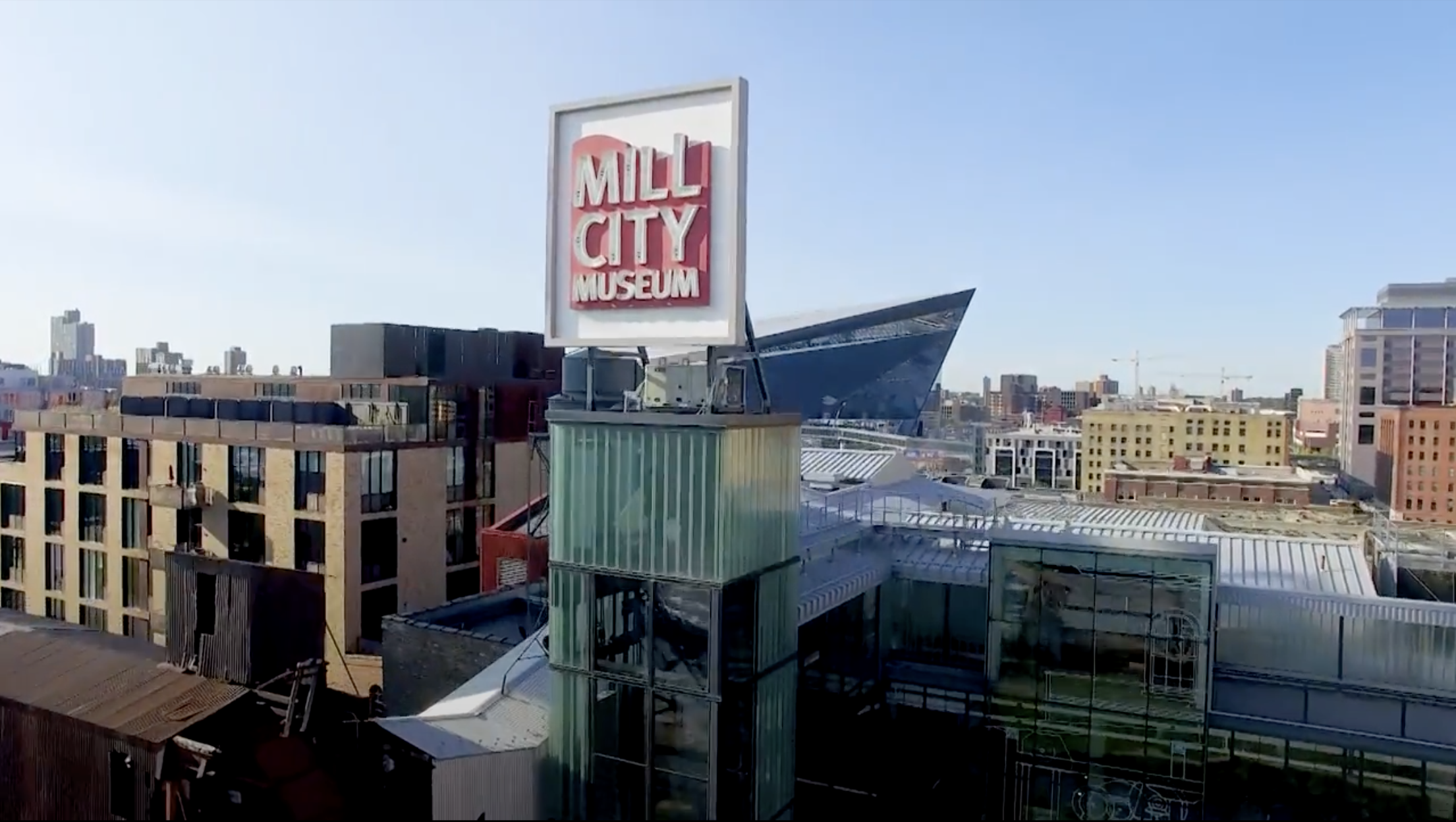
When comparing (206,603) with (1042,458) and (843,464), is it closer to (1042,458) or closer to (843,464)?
(843,464)

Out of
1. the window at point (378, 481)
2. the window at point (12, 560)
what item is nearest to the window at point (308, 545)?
the window at point (378, 481)

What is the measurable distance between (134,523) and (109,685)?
98.1 feet

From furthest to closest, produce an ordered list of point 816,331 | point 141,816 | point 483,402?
point 816,331, point 483,402, point 141,816

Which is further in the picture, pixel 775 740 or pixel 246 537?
pixel 246 537

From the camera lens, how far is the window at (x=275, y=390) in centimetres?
4919

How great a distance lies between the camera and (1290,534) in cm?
2394

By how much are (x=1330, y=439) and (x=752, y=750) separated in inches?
8254

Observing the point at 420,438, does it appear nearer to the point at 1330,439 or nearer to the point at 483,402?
the point at 483,402

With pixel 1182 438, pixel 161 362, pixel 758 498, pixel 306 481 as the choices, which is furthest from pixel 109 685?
pixel 1182 438

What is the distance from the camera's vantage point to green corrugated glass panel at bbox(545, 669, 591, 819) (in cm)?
1209

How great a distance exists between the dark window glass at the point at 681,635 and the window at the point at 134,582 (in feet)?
129

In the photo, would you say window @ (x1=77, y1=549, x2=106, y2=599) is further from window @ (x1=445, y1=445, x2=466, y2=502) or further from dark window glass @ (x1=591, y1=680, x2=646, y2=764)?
dark window glass @ (x1=591, y1=680, x2=646, y2=764)

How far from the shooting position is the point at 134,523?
42906 mm

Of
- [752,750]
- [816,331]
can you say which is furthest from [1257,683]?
[816,331]
